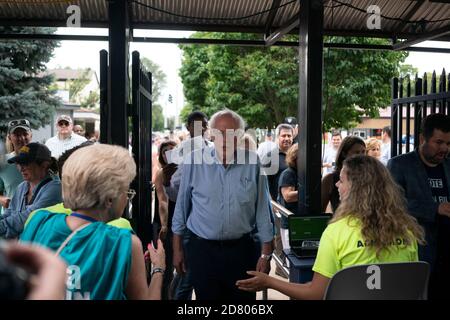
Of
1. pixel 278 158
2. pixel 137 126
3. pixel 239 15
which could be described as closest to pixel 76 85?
pixel 278 158

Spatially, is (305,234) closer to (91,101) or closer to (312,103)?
(312,103)

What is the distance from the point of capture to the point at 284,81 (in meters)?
16.4

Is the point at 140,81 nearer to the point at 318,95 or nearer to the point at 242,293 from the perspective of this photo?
the point at 318,95

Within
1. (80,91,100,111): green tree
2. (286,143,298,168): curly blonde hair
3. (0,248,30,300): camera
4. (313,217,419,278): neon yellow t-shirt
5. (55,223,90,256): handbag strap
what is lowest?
(313,217,419,278): neon yellow t-shirt

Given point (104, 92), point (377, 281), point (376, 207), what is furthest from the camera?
point (104, 92)

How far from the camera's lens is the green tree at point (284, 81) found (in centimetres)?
1488

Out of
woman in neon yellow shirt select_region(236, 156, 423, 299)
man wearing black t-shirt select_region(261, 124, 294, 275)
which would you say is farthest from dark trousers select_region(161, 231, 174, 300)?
woman in neon yellow shirt select_region(236, 156, 423, 299)

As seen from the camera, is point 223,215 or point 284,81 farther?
point 284,81

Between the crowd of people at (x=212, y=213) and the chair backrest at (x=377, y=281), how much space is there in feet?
0.29

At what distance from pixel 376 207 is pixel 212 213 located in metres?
1.32

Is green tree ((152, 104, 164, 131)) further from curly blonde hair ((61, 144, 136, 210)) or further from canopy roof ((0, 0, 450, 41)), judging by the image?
curly blonde hair ((61, 144, 136, 210))

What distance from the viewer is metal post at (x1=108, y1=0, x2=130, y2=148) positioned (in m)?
3.64

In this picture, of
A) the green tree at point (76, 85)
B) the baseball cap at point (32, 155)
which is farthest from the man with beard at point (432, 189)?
the green tree at point (76, 85)

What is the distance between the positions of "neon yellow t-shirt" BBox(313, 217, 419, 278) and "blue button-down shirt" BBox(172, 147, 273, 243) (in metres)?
1.09
